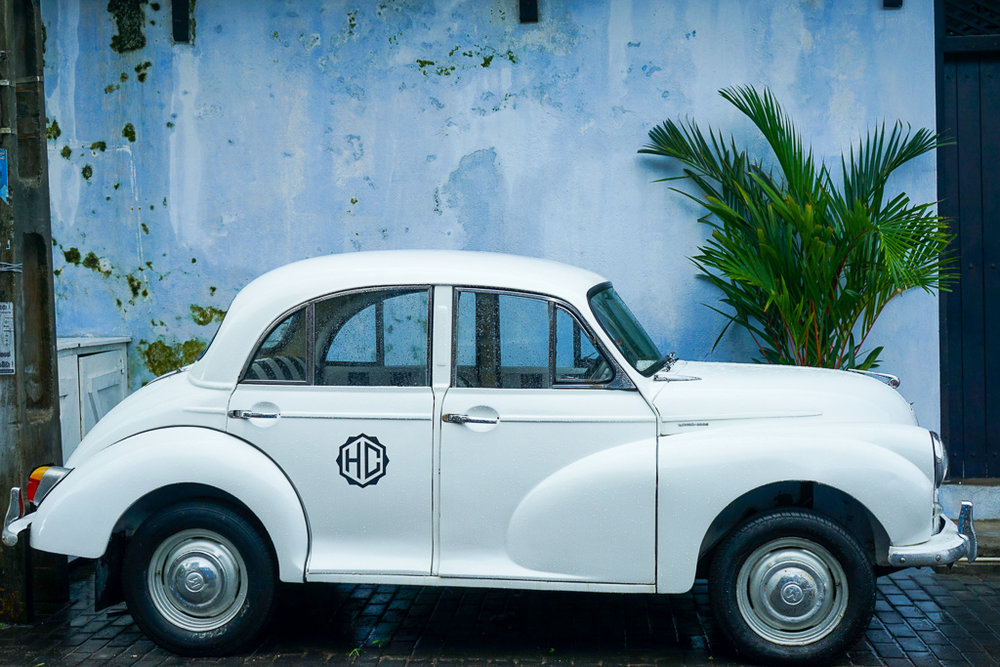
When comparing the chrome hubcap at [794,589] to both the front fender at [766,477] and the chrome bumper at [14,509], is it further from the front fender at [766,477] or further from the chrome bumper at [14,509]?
the chrome bumper at [14,509]

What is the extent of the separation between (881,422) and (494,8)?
4186mm

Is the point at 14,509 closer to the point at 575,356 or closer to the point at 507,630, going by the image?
the point at 507,630

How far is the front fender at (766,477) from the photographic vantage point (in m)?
4.57

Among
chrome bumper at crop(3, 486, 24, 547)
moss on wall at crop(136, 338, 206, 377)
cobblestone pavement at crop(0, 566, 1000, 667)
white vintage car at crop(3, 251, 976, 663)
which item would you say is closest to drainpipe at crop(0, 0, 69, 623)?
cobblestone pavement at crop(0, 566, 1000, 667)

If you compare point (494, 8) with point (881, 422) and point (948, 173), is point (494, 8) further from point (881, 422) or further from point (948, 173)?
point (881, 422)

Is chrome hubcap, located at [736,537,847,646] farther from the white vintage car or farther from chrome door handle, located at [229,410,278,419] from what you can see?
chrome door handle, located at [229,410,278,419]

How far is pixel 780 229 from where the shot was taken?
6754 millimetres

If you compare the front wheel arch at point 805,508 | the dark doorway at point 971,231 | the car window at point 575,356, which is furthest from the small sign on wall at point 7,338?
the dark doorway at point 971,231

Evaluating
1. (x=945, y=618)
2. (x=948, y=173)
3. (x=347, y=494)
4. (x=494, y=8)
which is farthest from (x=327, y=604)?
(x=948, y=173)

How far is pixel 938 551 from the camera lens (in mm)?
4555

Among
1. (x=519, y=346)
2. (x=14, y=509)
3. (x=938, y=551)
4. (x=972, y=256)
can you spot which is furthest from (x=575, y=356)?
(x=972, y=256)

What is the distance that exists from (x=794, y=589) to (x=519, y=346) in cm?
163

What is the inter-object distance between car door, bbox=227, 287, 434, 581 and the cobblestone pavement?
0.53 m

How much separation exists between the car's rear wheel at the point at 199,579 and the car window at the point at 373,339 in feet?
2.70
